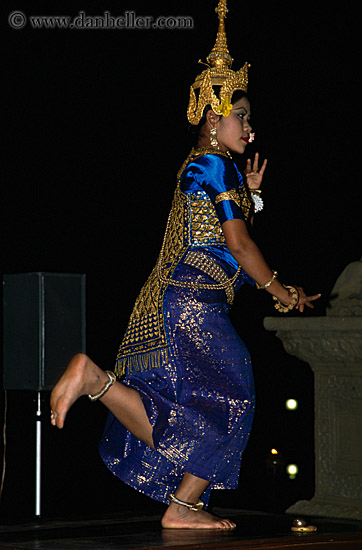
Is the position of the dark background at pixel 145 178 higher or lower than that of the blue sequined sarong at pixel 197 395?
higher

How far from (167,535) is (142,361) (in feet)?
1.70

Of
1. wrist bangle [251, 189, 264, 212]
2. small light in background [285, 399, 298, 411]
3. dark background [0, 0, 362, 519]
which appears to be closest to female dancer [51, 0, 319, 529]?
wrist bangle [251, 189, 264, 212]

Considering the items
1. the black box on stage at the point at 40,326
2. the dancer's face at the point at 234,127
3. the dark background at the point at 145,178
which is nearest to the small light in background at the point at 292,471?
the dark background at the point at 145,178

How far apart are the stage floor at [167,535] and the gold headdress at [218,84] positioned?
4.04 feet

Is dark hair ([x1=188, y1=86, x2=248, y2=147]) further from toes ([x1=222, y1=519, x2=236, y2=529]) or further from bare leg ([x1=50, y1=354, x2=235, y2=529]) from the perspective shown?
toes ([x1=222, y1=519, x2=236, y2=529])

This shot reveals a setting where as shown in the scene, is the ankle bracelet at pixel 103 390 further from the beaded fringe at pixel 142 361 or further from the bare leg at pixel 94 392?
the beaded fringe at pixel 142 361

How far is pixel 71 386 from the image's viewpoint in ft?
9.27

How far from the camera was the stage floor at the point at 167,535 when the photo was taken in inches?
106

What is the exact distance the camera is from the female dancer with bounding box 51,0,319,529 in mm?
2988

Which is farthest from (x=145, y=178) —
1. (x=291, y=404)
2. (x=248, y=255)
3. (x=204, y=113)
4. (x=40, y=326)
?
(x=248, y=255)

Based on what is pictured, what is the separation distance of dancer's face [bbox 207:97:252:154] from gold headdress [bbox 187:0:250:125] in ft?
0.10

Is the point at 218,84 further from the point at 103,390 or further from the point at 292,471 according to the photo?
the point at 292,471

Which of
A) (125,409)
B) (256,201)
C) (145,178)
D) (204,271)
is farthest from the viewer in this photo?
(145,178)

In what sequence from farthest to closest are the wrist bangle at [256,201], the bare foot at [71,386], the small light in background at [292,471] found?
1. the small light in background at [292,471]
2. the wrist bangle at [256,201]
3. the bare foot at [71,386]
